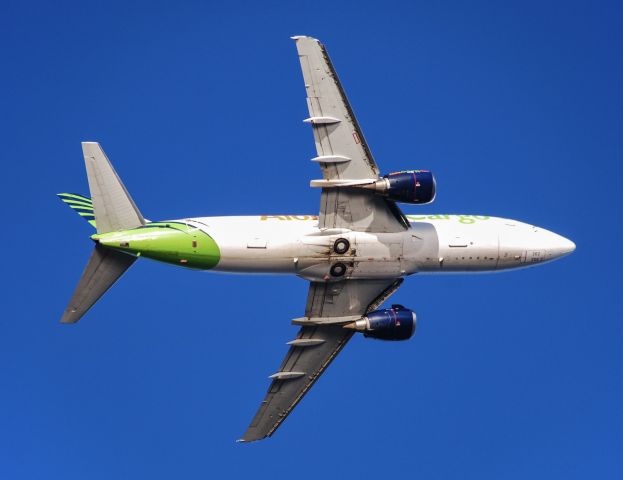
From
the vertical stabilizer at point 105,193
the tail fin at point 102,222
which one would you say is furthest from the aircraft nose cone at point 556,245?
the vertical stabilizer at point 105,193

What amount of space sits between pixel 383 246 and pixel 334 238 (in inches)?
110

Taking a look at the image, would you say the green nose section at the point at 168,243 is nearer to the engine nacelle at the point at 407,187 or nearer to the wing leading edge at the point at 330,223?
the wing leading edge at the point at 330,223

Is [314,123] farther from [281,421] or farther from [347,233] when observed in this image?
[281,421]

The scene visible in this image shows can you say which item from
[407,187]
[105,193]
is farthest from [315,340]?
[105,193]

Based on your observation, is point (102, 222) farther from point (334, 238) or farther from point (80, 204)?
point (334, 238)

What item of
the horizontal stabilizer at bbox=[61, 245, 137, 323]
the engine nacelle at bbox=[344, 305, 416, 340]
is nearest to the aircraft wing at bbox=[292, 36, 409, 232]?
the engine nacelle at bbox=[344, 305, 416, 340]

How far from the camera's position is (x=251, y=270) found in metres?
57.5

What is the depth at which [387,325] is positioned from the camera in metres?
60.8

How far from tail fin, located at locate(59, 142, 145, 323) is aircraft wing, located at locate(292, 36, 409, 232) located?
10.1 metres

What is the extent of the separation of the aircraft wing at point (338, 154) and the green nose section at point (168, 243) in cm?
631

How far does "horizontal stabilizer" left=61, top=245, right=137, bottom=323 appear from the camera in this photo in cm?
5662

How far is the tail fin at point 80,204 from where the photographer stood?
192 ft

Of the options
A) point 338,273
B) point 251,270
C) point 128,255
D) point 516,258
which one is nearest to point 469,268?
point 516,258

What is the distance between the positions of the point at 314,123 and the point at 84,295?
49.4 feet
